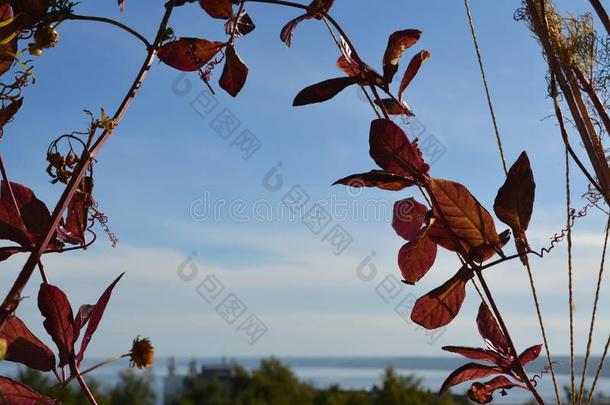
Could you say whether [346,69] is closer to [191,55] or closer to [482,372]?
[191,55]

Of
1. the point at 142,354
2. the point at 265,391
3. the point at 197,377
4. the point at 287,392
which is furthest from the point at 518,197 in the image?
the point at 197,377

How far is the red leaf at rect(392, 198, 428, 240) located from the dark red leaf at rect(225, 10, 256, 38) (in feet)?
0.58

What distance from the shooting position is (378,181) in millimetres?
399

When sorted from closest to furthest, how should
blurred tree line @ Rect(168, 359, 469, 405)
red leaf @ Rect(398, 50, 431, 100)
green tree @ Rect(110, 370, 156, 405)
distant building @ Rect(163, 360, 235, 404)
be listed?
red leaf @ Rect(398, 50, 431, 100), blurred tree line @ Rect(168, 359, 469, 405), green tree @ Rect(110, 370, 156, 405), distant building @ Rect(163, 360, 235, 404)

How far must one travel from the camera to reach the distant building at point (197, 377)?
651 cm

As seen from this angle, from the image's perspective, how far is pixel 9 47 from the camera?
1.23ft

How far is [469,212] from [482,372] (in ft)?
0.40

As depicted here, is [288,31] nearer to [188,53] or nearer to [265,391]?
[188,53]

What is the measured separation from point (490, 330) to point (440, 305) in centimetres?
6

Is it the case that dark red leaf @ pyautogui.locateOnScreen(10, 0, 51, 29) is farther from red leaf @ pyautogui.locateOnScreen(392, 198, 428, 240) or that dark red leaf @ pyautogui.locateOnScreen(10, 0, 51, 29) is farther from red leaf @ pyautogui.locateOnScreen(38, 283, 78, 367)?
red leaf @ pyautogui.locateOnScreen(392, 198, 428, 240)

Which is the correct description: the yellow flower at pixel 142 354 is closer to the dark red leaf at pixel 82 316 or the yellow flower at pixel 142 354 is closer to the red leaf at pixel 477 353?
the dark red leaf at pixel 82 316

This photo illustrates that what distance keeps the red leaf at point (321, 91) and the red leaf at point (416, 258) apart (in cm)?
12

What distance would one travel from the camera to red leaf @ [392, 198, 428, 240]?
18.6 inches

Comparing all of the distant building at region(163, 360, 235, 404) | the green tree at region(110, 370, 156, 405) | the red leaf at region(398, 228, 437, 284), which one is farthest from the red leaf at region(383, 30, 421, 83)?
the green tree at region(110, 370, 156, 405)
